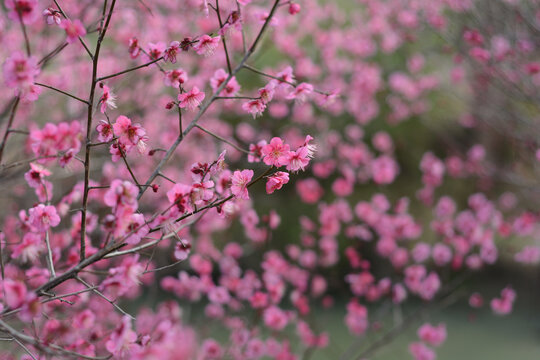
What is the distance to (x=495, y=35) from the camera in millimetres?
3238

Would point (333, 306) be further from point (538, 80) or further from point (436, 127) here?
point (538, 80)

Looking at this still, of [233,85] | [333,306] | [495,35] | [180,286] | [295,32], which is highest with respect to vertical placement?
[233,85]

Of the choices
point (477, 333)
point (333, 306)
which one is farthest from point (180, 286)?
point (477, 333)

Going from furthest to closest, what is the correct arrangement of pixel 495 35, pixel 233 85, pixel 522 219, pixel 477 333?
pixel 477 333
pixel 522 219
pixel 495 35
pixel 233 85

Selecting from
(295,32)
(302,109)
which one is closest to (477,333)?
(302,109)

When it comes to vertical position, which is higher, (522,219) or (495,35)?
(495,35)

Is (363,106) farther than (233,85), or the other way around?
(363,106)

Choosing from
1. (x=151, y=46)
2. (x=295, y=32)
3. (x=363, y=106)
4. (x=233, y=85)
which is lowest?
(x=363, y=106)

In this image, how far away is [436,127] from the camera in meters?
5.69

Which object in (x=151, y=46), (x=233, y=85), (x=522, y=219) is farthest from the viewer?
(x=522, y=219)

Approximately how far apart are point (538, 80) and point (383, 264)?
8.46 ft

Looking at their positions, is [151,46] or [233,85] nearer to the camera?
[151,46]

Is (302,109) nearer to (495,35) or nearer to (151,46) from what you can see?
(495,35)

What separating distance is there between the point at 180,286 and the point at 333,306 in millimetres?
2169
